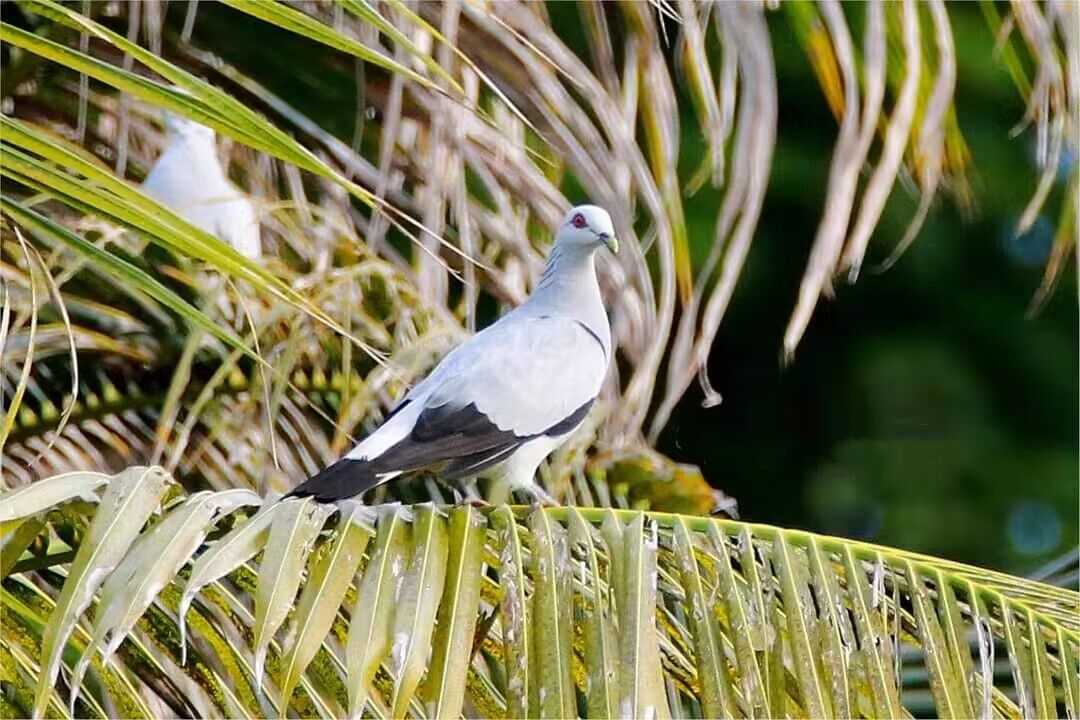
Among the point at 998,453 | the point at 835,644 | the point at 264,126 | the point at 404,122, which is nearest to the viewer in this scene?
the point at 264,126

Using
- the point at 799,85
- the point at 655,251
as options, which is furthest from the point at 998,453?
the point at 655,251

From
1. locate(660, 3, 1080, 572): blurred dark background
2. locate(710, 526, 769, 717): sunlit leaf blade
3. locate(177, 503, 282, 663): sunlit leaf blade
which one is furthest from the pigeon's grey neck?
locate(660, 3, 1080, 572): blurred dark background

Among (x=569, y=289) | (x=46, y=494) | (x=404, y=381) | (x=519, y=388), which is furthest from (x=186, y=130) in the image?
(x=46, y=494)

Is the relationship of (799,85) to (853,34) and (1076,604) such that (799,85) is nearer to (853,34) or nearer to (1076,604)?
(853,34)

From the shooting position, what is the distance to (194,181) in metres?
3.92

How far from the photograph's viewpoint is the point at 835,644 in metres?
2.08

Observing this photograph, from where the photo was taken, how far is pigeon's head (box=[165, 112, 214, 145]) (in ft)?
12.7

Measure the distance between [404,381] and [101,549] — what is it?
102 cm

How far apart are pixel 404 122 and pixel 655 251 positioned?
261cm

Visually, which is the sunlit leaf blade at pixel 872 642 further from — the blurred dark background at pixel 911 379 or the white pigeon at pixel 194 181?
the blurred dark background at pixel 911 379

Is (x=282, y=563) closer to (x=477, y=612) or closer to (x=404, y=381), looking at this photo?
(x=477, y=612)

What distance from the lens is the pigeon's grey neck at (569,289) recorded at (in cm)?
341

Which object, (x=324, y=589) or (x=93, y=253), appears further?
(x=324, y=589)

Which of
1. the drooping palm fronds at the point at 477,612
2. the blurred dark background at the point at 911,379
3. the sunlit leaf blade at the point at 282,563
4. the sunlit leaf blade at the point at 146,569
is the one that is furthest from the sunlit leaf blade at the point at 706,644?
the blurred dark background at the point at 911,379
